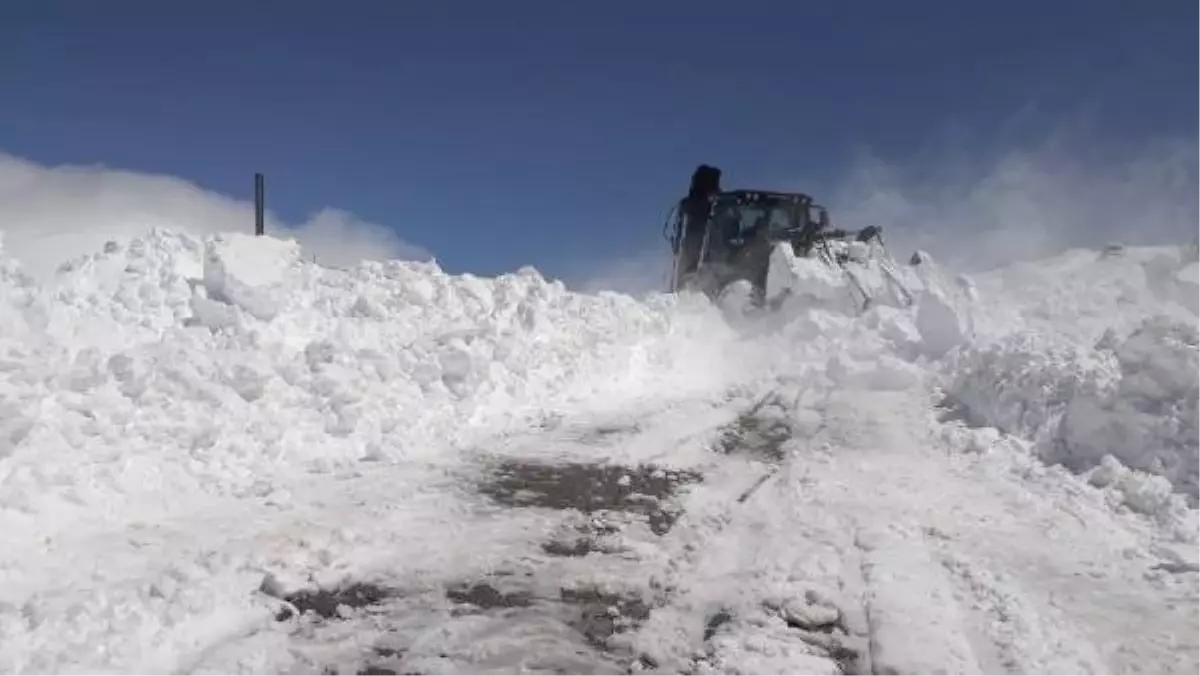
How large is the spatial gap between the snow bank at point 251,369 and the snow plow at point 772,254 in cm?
425

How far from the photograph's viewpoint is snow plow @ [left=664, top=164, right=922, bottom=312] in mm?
15656

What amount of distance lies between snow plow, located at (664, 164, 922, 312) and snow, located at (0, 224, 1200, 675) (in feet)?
13.5

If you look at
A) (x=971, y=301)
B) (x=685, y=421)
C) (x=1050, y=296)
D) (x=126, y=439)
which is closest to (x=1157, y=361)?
(x=685, y=421)

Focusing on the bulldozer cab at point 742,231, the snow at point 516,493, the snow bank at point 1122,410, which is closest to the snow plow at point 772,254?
the bulldozer cab at point 742,231

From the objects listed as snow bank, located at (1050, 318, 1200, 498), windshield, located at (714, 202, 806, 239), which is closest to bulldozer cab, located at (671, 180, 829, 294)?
windshield, located at (714, 202, 806, 239)

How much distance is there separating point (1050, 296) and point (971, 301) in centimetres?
211

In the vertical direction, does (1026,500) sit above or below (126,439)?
below

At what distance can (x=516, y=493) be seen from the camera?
6352 mm

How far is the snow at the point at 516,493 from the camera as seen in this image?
12.8 ft

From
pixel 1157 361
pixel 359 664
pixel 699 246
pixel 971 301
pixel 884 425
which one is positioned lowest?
pixel 359 664

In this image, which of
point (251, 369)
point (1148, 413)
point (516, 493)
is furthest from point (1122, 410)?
point (251, 369)

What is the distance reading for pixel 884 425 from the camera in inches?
362

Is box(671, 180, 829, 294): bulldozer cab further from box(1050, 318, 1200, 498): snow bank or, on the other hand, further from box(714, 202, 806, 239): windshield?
box(1050, 318, 1200, 498): snow bank

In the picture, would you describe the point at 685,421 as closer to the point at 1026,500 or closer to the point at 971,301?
the point at 1026,500
